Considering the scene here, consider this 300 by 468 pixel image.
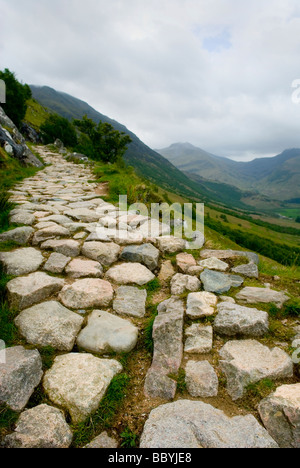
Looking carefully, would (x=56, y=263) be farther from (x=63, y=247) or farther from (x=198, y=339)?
(x=198, y=339)

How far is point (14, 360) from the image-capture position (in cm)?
190

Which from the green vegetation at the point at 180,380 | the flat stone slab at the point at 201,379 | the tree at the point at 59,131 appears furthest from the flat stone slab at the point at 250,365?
the tree at the point at 59,131

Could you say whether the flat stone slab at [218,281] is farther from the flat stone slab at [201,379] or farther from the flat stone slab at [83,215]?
the flat stone slab at [83,215]

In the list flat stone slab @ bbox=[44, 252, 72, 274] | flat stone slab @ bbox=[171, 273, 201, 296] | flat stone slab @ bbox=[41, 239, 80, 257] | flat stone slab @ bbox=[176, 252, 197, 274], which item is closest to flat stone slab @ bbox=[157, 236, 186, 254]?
flat stone slab @ bbox=[176, 252, 197, 274]

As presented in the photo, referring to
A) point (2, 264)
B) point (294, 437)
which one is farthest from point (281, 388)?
point (2, 264)

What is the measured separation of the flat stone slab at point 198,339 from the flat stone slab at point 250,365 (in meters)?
0.15

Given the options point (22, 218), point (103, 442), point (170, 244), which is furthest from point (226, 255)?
point (22, 218)

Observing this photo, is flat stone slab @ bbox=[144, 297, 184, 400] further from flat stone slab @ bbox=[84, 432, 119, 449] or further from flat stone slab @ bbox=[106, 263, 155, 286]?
flat stone slab @ bbox=[106, 263, 155, 286]

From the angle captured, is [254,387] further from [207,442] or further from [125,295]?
[125,295]

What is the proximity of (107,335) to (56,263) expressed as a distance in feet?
4.95

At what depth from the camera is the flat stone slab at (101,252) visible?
146 inches

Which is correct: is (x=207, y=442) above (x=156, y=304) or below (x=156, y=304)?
below

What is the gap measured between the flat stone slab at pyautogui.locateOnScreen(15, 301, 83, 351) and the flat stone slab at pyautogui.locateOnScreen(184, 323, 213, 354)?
3.76 ft
